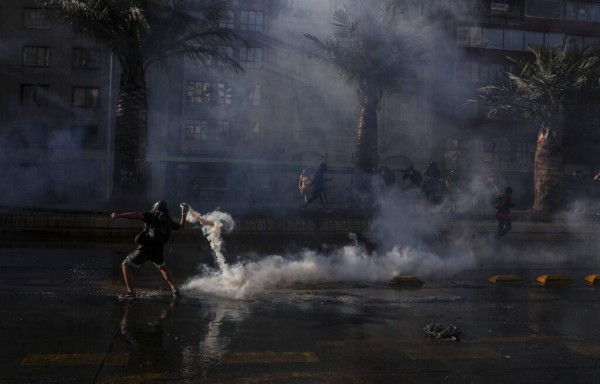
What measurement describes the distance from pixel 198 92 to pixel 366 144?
11.4 metres

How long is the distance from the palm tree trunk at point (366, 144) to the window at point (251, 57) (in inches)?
379

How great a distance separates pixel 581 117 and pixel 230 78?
1540 cm

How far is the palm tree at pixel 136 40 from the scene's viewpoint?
11.4 metres

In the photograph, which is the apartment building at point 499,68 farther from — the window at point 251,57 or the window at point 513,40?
the window at point 251,57

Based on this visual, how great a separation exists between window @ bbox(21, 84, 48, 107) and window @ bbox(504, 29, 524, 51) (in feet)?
76.8

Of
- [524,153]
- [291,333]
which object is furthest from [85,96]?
[291,333]

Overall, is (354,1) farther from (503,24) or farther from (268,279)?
(503,24)

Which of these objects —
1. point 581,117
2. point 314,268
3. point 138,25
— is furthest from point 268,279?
point 581,117

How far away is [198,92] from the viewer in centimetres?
2547

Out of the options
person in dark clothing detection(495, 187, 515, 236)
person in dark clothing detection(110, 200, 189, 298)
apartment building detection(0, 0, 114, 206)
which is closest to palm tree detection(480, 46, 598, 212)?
person in dark clothing detection(495, 187, 515, 236)

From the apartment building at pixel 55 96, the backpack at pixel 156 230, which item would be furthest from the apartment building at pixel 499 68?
the backpack at pixel 156 230

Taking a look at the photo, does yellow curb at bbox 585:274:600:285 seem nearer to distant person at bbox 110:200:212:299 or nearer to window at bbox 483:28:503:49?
distant person at bbox 110:200:212:299

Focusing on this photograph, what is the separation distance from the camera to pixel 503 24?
90.6ft

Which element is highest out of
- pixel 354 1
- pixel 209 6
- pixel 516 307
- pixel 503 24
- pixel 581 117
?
pixel 503 24
